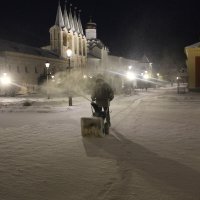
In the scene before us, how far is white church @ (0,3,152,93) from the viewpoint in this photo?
4703 centimetres

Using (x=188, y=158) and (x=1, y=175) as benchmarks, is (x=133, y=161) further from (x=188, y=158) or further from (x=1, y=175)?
(x=1, y=175)

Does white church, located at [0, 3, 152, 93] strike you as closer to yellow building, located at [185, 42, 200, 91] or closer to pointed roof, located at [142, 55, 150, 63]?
pointed roof, located at [142, 55, 150, 63]

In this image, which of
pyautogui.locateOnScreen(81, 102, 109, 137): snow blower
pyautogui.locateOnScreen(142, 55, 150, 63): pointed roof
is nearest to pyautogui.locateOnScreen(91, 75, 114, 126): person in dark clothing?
pyautogui.locateOnScreen(81, 102, 109, 137): snow blower

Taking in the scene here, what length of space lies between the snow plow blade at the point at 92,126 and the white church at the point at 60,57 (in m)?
13.8

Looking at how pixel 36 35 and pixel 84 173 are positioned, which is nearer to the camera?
pixel 84 173

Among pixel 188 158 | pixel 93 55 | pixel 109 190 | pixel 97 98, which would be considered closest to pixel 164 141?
pixel 188 158

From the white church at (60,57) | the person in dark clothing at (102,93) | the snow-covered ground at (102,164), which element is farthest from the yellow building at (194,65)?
the person in dark clothing at (102,93)

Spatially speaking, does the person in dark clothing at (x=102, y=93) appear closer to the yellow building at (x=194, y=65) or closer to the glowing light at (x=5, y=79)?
the yellow building at (x=194, y=65)

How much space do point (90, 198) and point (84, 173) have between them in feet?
4.36

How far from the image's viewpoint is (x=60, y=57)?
206 feet

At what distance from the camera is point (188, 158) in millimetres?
7539

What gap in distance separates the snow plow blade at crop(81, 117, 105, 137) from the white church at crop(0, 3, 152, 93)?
45.3ft

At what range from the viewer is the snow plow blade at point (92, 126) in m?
10.3

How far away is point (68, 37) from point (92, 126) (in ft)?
192
